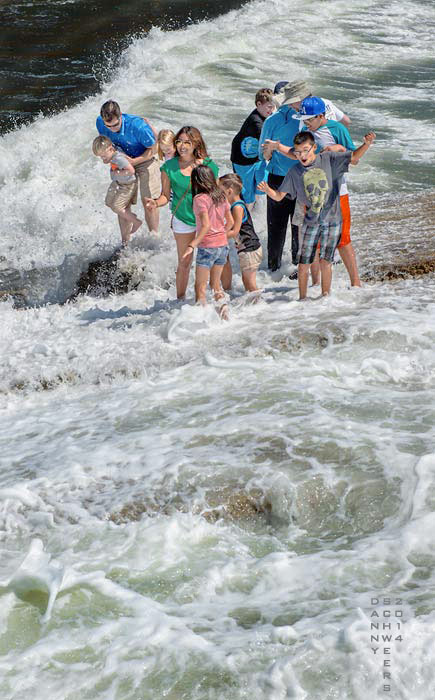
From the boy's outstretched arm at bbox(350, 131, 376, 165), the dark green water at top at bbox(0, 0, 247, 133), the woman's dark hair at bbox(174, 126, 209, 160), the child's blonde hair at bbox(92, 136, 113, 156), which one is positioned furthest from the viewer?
the dark green water at top at bbox(0, 0, 247, 133)

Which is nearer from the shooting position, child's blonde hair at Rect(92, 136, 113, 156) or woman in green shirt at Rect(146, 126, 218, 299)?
woman in green shirt at Rect(146, 126, 218, 299)

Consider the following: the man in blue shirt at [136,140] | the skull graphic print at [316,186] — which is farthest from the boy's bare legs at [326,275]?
the man in blue shirt at [136,140]

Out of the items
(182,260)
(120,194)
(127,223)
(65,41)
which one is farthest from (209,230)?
(65,41)

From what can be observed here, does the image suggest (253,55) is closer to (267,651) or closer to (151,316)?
(151,316)

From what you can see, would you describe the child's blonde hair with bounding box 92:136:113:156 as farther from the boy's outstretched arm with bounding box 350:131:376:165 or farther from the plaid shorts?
the boy's outstretched arm with bounding box 350:131:376:165

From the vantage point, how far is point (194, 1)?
25.5 m

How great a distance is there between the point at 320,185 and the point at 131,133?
2356mm

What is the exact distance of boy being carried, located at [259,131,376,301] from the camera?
21.0 feet

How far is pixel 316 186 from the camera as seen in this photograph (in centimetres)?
647

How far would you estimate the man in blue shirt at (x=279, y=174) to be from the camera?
6980 millimetres

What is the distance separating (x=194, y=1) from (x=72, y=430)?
2270 cm

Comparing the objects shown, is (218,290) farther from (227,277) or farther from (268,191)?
(268,191)

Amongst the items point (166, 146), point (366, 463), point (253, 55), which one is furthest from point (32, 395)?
point (253, 55)

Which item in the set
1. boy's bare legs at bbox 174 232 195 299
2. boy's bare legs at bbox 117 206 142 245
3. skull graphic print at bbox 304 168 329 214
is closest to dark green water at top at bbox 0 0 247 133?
boy's bare legs at bbox 117 206 142 245
